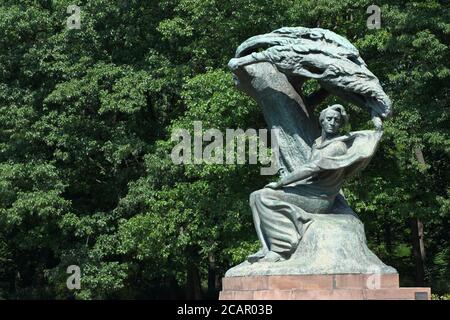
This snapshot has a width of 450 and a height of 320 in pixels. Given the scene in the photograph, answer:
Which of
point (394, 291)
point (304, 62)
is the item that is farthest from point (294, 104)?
point (394, 291)

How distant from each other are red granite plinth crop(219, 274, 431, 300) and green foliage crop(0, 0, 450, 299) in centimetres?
1061

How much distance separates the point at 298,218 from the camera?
38.5 ft

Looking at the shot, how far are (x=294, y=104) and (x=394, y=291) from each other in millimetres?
2883

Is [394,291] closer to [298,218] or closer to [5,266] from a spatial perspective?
[298,218]

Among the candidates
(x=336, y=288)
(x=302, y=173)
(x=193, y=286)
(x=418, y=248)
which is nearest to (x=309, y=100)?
(x=302, y=173)

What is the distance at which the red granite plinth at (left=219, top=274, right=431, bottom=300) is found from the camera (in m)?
11.0

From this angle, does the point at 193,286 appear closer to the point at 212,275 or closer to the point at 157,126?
the point at 212,275

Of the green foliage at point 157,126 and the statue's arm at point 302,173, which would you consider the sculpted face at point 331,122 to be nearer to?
the statue's arm at point 302,173

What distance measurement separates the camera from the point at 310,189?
471 inches

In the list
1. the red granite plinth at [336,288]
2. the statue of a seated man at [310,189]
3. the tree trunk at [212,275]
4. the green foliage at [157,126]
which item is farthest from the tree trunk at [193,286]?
the red granite plinth at [336,288]

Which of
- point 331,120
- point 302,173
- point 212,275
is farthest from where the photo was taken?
point 212,275

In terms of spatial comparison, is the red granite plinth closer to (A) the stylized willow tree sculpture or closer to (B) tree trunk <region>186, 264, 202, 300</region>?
(A) the stylized willow tree sculpture

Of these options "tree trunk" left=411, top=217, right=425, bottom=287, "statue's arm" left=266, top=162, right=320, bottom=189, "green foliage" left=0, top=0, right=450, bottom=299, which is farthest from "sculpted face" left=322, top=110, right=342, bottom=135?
"tree trunk" left=411, top=217, right=425, bottom=287

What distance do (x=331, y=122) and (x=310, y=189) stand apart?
2.85 ft
